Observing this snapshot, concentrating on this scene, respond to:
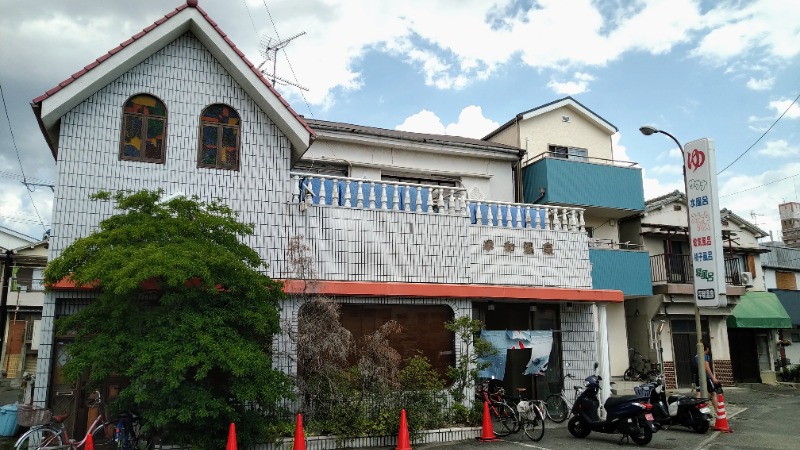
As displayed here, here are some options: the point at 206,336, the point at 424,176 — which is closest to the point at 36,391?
the point at 206,336

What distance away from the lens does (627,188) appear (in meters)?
20.6

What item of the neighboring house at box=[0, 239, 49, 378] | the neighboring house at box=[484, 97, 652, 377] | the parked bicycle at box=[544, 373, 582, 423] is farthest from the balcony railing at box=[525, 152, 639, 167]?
the neighboring house at box=[0, 239, 49, 378]

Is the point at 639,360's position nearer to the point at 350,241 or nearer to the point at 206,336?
the point at 350,241

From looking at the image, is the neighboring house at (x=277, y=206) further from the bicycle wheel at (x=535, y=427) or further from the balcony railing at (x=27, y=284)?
the balcony railing at (x=27, y=284)

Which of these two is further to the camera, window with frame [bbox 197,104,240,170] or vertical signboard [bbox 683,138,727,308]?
vertical signboard [bbox 683,138,727,308]

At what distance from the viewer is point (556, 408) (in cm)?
1495

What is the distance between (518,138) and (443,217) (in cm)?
815

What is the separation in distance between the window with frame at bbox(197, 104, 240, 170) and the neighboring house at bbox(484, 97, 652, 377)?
10535 millimetres

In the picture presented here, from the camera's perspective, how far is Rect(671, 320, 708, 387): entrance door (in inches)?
893

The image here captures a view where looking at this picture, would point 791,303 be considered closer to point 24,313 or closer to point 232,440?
point 232,440

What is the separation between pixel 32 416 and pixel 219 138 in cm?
615

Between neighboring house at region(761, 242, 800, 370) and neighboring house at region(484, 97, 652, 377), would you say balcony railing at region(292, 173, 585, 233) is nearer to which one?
neighboring house at region(484, 97, 652, 377)

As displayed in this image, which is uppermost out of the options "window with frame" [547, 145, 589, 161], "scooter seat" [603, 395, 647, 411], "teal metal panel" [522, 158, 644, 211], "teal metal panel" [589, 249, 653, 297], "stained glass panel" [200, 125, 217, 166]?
"window with frame" [547, 145, 589, 161]

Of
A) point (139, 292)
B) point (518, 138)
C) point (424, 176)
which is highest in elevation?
point (518, 138)
